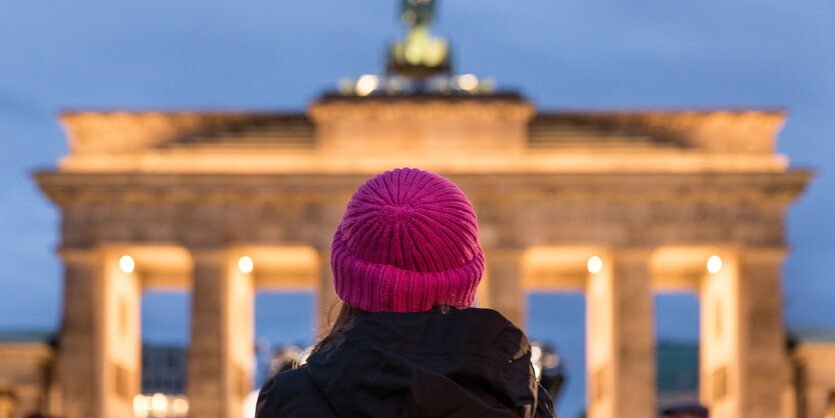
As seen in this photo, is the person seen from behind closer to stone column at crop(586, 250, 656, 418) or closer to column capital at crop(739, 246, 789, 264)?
stone column at crop(586, 250, 656, 418)

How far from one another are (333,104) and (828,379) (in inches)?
754

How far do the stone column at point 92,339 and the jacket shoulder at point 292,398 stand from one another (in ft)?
136

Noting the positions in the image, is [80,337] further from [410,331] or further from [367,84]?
[410,331]

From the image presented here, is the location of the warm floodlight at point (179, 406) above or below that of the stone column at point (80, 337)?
below

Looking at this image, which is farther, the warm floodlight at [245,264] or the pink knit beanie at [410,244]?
the warm floodlight at [245,264]

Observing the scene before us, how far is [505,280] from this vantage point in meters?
43.9

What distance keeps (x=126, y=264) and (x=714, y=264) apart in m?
20.6

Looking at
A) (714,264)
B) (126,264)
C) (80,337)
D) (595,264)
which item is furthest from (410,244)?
(126,264)

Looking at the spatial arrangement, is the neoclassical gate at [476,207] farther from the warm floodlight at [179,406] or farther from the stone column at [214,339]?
the warm floodlight at [179,406]

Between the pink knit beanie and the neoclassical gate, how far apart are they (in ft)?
129

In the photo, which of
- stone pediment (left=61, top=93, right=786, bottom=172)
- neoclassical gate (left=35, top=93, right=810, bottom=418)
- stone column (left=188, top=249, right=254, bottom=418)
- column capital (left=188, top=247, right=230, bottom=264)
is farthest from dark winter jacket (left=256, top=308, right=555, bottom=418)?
stone pediment (left=61, top=93, right=786, bottom=172)

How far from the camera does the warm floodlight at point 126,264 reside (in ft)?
150

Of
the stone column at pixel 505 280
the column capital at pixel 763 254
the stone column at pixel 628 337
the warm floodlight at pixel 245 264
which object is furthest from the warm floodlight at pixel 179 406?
the column capital at pixel 763 254

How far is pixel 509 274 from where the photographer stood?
4397 centimetres
